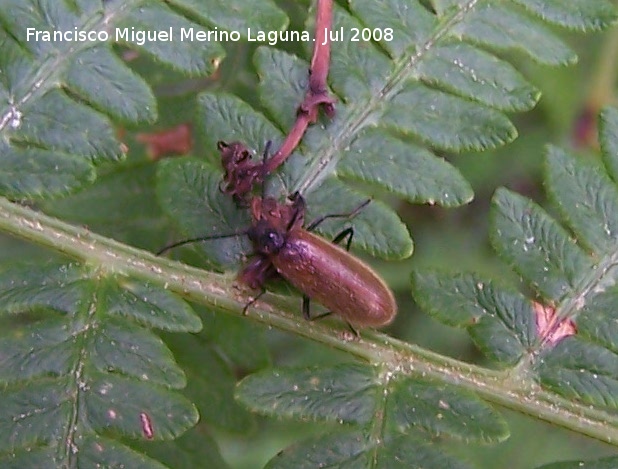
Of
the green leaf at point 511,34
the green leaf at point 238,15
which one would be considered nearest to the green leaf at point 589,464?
the green leaf at point 511,34

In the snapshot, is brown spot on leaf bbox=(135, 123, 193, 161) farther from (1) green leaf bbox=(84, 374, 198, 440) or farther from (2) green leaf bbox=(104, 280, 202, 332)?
(1) green leaf bbox=(84, 374, 198, 440)

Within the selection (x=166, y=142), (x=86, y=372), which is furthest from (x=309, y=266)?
(x=166, y=142)

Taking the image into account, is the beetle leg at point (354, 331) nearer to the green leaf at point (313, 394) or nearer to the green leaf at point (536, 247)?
the green leaf at point (313, 394)

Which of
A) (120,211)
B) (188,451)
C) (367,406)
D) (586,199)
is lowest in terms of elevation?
(188,451)

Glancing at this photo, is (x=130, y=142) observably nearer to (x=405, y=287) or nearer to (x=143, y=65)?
(x=143, y=65)

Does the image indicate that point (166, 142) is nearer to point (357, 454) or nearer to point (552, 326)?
point (357, 454)

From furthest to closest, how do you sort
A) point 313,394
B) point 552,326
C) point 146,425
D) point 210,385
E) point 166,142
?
point 166,142 → point 210,385 → point 552,326 → point 313,394 → point 146,425

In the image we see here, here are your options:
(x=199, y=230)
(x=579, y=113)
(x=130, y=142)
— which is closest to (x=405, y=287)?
(x=579, y=113)
